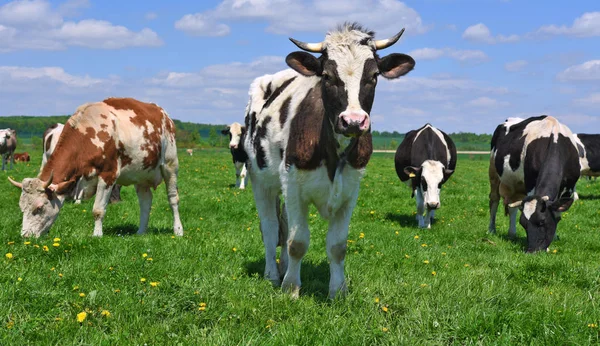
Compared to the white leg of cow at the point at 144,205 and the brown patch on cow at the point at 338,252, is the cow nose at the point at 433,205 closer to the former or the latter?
the white leg of cow at the point at 144,205

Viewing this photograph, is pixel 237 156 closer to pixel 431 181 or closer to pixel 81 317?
pixel 431 181

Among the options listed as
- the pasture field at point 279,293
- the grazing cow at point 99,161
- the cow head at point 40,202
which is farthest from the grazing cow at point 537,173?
the cow head at point 40,202

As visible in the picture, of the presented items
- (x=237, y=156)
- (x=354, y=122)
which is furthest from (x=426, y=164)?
(x=237, y=156)

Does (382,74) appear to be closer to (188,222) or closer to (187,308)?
(187,308)

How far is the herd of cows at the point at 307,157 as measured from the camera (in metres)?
5.30

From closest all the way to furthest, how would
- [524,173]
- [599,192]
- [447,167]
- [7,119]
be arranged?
[524,173] → [447,167] → [599,192] → [7,119]

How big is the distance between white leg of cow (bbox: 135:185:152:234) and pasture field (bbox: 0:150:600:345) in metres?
0.92

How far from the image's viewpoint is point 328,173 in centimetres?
542

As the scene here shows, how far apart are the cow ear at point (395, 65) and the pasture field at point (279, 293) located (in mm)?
2182

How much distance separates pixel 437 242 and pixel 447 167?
4.16 meters

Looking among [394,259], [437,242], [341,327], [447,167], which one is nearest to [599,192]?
[447,167]

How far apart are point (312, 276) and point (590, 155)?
59.5ft

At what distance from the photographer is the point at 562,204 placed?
9.79 m

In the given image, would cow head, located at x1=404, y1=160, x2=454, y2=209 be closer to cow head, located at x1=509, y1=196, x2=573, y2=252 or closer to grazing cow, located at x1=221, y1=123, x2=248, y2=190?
cow head, located at x1=509, y1=196, x2=573, y2=252
